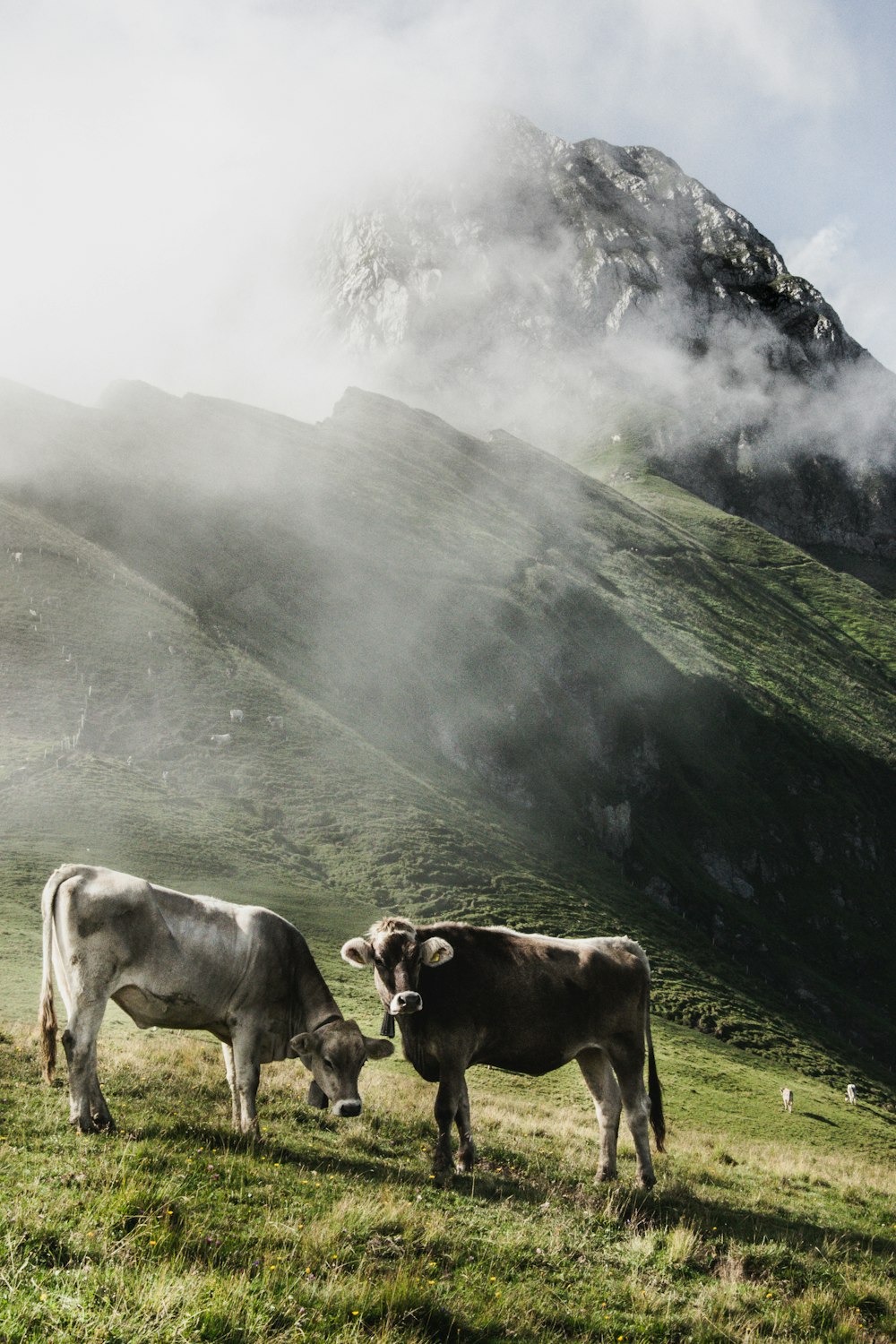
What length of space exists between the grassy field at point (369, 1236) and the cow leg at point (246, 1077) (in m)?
0.44

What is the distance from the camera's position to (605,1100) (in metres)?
14.0

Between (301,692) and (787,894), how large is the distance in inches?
2588

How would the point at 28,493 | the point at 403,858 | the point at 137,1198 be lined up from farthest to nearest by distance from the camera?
the point at 28,493 < the point at 403,858 < the point at 137,1198

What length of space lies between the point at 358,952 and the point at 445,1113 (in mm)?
2430

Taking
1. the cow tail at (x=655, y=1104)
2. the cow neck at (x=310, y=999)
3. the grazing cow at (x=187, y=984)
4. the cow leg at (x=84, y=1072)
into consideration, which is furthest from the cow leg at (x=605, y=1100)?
the cow leg at (x=84, y=1072)

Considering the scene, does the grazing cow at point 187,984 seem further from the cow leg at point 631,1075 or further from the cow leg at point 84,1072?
the cow leg at point 631,1075

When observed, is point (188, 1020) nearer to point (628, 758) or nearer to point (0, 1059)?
point (0, 1059)

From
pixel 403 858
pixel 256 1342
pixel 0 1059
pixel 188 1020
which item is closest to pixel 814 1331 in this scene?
pixel 256 1342

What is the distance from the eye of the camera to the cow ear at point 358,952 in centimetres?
1280

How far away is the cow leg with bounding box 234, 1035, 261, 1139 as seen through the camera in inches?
477

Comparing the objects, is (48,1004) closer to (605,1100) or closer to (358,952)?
(358,952)

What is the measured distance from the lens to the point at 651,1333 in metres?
7.88

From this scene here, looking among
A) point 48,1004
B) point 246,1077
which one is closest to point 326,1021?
point 246,1077

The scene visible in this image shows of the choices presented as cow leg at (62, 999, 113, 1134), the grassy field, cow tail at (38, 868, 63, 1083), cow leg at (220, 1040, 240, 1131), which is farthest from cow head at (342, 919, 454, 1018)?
cow tail at (38, 868, 63, 1083)
